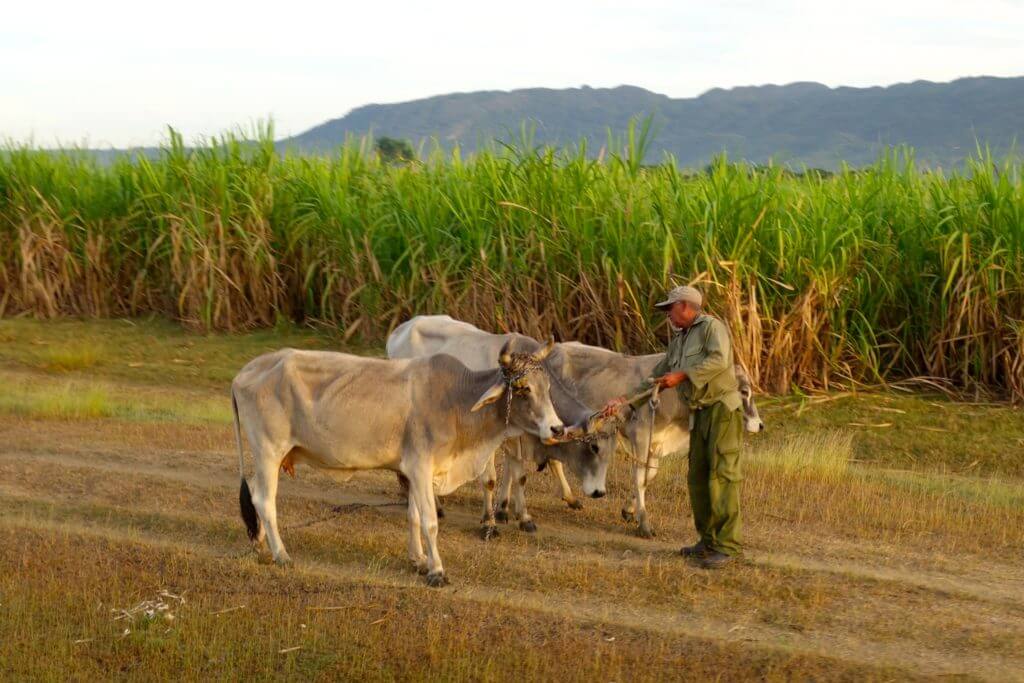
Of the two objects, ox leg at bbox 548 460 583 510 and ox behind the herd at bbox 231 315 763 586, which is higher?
ox behind the herd at bbox 231 315 763 586

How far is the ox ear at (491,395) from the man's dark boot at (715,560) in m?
1.60

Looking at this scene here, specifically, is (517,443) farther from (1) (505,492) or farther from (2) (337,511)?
(2) (337,511)

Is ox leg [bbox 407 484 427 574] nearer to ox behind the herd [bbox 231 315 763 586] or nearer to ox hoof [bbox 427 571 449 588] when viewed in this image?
ox behind the herd [bbox 231 315 763 586]

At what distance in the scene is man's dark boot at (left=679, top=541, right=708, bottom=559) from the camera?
798 cm

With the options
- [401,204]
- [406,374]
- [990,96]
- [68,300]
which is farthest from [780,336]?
[990,96]

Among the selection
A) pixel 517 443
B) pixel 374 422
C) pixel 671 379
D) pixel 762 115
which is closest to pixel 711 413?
pixel 671 379

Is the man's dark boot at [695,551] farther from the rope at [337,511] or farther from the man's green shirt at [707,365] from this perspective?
the rope at [337,511]

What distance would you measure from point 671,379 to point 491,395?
1.17 meters

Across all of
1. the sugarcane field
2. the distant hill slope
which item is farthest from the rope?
the distant hill slope

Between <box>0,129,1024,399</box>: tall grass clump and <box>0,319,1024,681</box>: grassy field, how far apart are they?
0.98m

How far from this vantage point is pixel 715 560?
7.84m

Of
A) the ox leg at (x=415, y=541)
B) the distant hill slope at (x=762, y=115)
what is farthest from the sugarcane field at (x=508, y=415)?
the distant hill slope at (x=762, y=115)

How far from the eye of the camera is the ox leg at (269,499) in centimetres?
756

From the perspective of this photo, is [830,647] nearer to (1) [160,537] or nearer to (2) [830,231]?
(1) [160,537]
